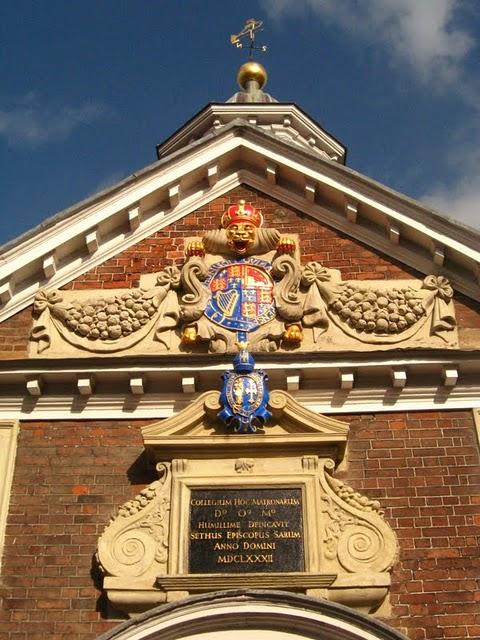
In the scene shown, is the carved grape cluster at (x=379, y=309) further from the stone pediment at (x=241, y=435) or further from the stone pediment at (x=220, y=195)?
the stone pediment at (x=241, y=435)

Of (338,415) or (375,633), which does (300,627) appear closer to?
(375,633)

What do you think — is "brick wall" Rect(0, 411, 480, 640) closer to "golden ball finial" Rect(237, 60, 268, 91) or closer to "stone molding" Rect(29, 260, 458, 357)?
"stone molding" Rect(29, 260, 458, 357)

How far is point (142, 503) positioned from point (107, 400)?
131 cm

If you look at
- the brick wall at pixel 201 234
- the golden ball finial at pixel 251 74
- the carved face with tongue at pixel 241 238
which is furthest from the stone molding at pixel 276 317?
the golden ball finial at pixel 251 74

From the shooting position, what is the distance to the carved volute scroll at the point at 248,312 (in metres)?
10.2

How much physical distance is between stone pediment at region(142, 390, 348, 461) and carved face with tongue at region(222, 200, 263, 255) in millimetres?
2118

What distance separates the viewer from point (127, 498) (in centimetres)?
934


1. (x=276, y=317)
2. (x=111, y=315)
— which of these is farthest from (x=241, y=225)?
(x=111, y=315)

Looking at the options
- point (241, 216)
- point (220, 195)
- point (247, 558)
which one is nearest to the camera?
point (247, 558)

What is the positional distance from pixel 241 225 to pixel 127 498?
3.52 m

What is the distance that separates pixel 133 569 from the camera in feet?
28.7

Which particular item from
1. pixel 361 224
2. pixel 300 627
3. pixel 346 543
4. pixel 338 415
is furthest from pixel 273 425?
pixel 361 224

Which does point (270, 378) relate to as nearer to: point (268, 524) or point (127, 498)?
point (268, 524)

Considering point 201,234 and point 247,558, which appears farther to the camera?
point 201,234
